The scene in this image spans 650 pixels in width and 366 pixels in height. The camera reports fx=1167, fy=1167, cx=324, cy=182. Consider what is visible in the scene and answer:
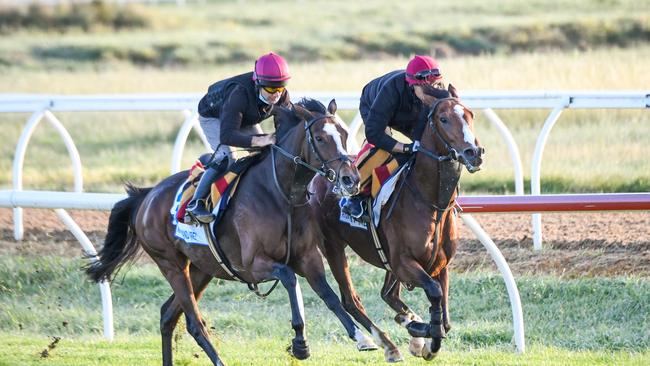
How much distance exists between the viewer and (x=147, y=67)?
25.8 m

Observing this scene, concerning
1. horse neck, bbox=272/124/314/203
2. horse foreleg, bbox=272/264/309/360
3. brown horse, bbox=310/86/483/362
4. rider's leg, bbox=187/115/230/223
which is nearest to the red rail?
Result: brown horse, bbox=310/86/483/362

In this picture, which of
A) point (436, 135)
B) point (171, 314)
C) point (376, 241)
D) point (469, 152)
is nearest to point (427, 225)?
point (376, 241)

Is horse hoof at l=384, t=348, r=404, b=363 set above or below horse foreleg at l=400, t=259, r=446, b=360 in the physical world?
below

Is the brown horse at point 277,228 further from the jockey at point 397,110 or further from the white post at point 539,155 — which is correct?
the white post at point 539,155

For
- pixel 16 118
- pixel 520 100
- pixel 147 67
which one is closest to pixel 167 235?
pixel 520 100

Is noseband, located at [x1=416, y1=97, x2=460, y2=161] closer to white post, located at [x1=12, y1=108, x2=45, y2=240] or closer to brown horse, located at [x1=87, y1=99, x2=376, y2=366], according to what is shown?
brown horse, located at [x1=87, y1=99, x2=376, y2=366]

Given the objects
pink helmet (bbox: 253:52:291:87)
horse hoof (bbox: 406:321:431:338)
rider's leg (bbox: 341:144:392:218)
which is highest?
pink helmet (bbox: 253:52:291:87)

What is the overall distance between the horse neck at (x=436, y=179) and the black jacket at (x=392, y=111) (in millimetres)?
207

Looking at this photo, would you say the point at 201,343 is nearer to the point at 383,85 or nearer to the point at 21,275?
the point at 383,85

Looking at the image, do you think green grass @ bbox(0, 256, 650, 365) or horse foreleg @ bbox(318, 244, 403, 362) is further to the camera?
green grass @ bbox(0, 256, 650, 365)

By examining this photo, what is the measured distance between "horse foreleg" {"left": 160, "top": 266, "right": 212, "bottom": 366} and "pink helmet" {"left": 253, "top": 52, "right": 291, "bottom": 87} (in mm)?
1566

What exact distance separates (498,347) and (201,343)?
2.02 m

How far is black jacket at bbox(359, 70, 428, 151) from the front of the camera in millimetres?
7000

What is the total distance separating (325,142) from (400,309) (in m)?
1.44
